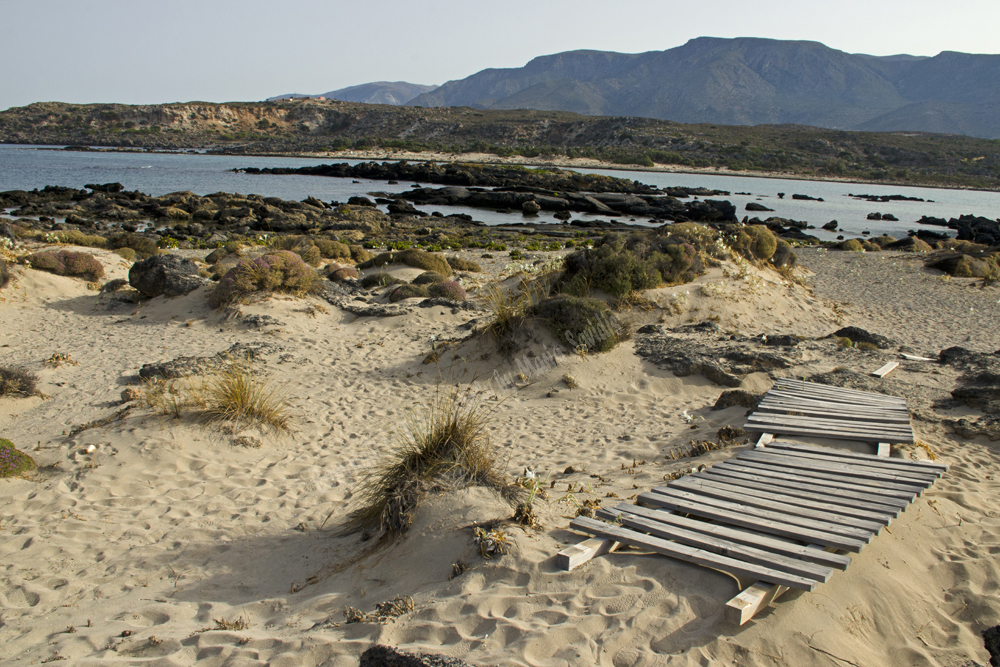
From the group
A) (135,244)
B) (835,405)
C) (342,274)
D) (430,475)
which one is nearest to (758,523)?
(430,475)

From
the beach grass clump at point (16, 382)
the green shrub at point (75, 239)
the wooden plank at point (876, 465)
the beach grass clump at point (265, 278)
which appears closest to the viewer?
the wooden plank at point (876, 465)

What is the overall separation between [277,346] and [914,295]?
15196 mm

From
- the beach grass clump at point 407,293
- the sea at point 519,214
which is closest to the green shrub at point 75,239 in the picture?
the beach grass clump at point 407,293

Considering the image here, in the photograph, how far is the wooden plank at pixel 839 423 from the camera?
214 inches

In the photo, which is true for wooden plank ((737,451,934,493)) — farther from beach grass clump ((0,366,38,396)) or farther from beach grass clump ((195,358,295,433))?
beach grass clump ((0,366,38,396))

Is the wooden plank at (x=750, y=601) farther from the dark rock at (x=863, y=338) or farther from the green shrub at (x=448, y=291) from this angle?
the green shrub at (x=448, y=291)

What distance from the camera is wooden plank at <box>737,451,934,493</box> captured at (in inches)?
167

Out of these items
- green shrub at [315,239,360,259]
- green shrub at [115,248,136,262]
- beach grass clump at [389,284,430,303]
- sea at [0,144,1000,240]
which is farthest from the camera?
sea at [0,144,1000,240]

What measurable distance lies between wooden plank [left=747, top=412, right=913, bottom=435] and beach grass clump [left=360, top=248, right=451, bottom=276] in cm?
1002

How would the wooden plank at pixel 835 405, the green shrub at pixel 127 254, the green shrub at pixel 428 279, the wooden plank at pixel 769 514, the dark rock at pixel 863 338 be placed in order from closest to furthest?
the wooden plank at pixel 769 514, the wooden plank at pixel 835 405, the dark rock at pixel 863 338, the green shrub at pixel 428 279, the green shrub at pixel 127 254

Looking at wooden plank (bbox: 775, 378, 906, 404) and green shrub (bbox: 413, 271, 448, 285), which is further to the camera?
green shrub (bbox: 413, 271, 448, 285)

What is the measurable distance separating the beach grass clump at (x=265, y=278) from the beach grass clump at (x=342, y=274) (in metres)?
1.61

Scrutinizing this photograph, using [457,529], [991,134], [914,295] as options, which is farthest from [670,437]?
[991,134]

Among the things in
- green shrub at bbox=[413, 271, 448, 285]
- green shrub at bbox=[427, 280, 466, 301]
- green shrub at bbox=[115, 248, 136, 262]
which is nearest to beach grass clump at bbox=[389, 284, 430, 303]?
green shrub at bbox=[427, 280, 466, 301]
